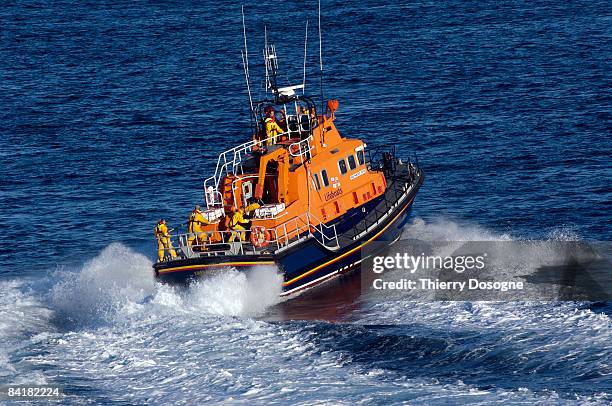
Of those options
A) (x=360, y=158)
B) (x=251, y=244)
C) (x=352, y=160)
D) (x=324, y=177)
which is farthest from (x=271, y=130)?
(x=251, y=244)

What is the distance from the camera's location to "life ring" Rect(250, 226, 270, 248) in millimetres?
27109

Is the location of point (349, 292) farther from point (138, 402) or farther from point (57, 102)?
point (57, 102)

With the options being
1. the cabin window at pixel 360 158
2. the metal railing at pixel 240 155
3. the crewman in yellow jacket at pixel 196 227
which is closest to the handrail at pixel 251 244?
the crewman in yellow jacket at pixel 196 227

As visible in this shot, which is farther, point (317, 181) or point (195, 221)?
point (317, 181)

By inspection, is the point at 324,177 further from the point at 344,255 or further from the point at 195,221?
the point at 195,221

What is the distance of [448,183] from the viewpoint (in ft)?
123

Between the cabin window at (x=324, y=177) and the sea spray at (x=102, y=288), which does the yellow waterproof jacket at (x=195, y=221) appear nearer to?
the sea spray at (x=102, y=288)

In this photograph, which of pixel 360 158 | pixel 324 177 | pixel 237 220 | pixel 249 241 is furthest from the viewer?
pixel 360 158

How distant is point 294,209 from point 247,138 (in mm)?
15080

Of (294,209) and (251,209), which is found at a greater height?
(251,209)

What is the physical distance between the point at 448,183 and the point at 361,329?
13389mm

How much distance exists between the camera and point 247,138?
142ft

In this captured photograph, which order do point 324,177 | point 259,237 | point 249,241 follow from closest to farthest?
point 259,237
point 249,241
point 324,177

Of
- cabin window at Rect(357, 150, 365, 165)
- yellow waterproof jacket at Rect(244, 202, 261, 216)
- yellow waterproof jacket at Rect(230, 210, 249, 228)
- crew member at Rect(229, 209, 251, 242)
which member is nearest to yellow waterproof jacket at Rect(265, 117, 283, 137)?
cabin window at Rect(357, 150, 365, 165)
